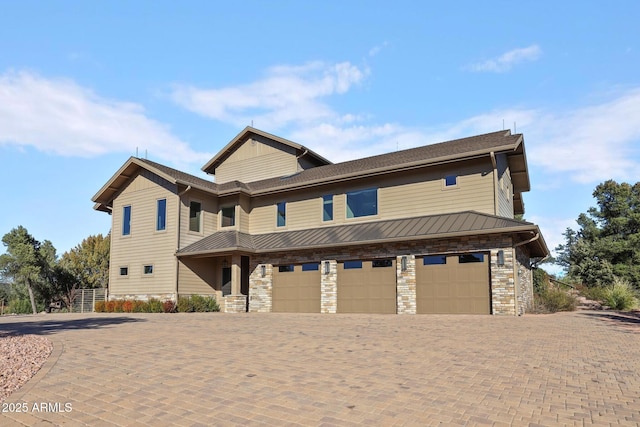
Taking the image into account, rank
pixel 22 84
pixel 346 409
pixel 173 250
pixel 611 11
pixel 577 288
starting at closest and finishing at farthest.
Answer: pixel 346 409
pixel 611 11
pixel 22 84
pixel 173 250
pixel 577 288

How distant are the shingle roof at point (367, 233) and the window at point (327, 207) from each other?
65cm

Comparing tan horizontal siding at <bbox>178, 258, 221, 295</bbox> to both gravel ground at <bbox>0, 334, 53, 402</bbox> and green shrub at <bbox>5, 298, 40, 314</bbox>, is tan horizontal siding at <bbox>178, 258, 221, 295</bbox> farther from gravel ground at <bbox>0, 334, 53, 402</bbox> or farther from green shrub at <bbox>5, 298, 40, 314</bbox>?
green shrub at <bbox>5, 298, 40, 314</bbox>

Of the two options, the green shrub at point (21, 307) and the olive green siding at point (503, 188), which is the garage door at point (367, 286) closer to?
the olive green siding at point (503, 188)

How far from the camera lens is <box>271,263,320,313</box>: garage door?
63.2ft

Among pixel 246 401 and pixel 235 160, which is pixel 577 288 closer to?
pixel 235 160

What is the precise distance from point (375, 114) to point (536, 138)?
7.43 m

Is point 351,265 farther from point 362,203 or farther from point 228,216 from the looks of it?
point 228,216

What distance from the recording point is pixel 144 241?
73.0 ft

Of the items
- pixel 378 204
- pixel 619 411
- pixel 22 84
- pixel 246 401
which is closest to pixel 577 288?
pixel 378 204

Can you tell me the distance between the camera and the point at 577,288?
93.1 feet

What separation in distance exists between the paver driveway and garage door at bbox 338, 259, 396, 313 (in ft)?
23.3

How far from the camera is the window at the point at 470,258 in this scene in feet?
51.1

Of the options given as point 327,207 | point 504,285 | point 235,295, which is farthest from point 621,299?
point 235,295

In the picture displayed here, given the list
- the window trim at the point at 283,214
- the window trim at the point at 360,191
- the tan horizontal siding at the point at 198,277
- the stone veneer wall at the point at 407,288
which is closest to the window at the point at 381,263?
the stone veneer wall at the point at 407,288
